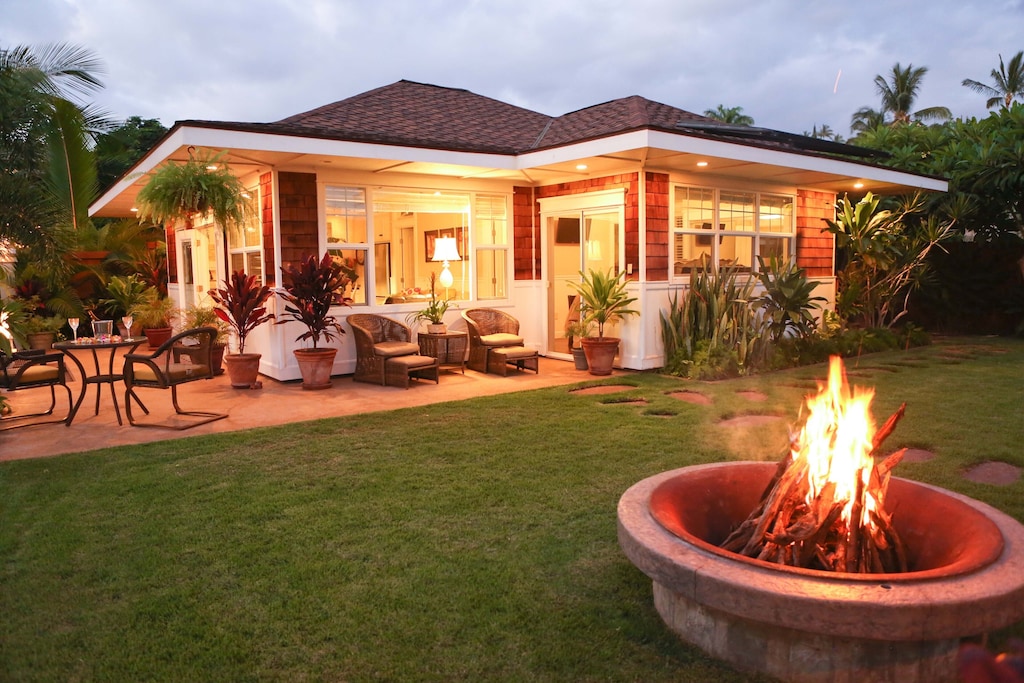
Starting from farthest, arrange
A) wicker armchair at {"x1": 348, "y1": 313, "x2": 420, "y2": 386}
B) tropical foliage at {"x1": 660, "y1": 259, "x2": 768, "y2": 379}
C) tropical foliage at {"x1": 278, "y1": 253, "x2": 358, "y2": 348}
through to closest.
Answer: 1. tropical foliage at {"x1": 660, "y1": 259, "x2": 768, "y2": 379}
2. wicker armchair at {"x1": 348, "y1": 313, "x2": 420, "y2": 386}
3. tropical foliage at {"x1": 278, "y1": 253, "x2": 358, "y2": 348}

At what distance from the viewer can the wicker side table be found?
329 inches

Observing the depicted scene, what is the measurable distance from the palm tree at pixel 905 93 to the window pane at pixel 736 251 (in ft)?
130

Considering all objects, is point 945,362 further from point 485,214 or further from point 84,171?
point 84,171

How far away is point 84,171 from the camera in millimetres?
13852

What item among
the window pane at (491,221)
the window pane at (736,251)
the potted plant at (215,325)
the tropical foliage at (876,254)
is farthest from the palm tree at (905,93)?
the potted plant at (215,325)

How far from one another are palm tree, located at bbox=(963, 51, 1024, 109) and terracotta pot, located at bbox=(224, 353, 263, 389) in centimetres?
4011

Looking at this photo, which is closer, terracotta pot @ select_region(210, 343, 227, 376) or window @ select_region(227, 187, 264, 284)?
window @ select_region(227, 187, 264, 284)

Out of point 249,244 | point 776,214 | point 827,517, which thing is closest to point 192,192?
point 249,244

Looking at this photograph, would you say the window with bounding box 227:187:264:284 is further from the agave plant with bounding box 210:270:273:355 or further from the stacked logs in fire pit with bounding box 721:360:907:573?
the stacked logs in fire pit with bounding box 721:360:907:573

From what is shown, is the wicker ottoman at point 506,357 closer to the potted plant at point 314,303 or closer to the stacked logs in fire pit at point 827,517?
the potted plant at point 314,303

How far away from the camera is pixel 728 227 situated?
9.64m

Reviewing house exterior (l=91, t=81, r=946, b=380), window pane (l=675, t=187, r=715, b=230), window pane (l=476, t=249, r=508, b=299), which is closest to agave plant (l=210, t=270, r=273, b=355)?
house exterior (l=91, t=81, r=946, b=380)

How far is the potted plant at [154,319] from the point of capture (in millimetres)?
Result: 12188

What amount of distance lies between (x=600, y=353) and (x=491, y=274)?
2134 millimetres
